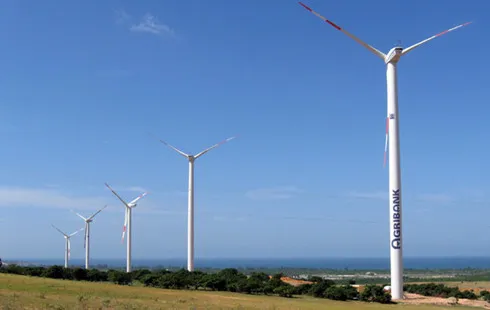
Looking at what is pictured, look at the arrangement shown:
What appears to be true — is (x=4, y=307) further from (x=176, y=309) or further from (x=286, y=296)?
(x=286, y=296)

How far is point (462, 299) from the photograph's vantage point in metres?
60.5

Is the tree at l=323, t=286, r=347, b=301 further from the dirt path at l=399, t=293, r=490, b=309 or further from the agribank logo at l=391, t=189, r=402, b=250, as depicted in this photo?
the agribank logo at l=391, t=189, r=402, b=250

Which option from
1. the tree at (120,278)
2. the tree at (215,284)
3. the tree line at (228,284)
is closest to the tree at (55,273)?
the tree line at (228,284)

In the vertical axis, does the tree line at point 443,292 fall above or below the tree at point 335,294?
below

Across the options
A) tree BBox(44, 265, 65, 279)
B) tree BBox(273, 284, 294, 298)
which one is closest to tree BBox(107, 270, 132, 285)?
tree BBox(44, 265, 65, 279)

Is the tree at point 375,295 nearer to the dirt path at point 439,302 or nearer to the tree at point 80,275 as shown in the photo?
the dirt path at point 439,302

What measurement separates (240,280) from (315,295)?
24.4ft

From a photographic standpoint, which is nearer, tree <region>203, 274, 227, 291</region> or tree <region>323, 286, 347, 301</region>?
tree <region>323, 286, 347, 301</region>

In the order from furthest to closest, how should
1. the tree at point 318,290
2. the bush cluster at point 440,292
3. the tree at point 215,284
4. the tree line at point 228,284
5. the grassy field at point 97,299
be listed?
the bush cluster at point 440,292 < the tree at point 215,284 < the tree at point 318,290 < the tree line at point 228,284 < the grassy field at point 97,299

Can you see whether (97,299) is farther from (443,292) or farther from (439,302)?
(443,292)

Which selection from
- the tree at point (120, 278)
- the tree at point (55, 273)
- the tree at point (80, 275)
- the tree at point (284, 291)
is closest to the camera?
the tree at point (284, 291)

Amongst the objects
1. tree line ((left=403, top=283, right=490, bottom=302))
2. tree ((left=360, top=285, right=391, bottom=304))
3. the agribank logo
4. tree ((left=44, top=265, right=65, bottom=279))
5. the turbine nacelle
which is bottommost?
tree line ((left=403, top=283, right=490, bottom=302))

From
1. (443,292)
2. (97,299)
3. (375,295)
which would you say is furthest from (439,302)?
(97,299)

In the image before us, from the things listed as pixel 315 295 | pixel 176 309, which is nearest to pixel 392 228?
pixel 315 295
